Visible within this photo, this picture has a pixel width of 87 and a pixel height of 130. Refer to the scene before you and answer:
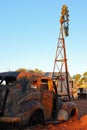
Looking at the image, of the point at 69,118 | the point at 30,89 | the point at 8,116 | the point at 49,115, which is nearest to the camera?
the point at 8,116

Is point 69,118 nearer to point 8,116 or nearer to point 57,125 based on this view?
point 57,125

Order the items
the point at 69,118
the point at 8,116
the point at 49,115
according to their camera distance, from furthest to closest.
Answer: the point at 69,118 < the point at 49,115 < the point at 8,116

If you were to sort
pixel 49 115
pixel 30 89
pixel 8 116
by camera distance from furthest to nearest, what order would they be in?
pixel 49 115, pixel 30 89, pixel 8 116

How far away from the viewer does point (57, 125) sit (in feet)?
42.8

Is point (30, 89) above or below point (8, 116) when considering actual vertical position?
above

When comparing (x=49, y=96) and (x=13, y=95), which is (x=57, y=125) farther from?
(x=13, y=95)

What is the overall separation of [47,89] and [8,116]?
263 cm

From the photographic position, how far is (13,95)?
36.2 ft

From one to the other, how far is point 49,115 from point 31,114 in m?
1.71

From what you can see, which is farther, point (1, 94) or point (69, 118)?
point (69, 118)

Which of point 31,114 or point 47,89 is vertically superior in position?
point 47,89

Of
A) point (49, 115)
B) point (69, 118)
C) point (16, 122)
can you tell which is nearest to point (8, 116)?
point (16, 122)

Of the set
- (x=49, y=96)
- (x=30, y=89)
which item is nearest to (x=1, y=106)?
(x=30, y=89)

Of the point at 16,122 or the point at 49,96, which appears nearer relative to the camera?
the point at 16,122
